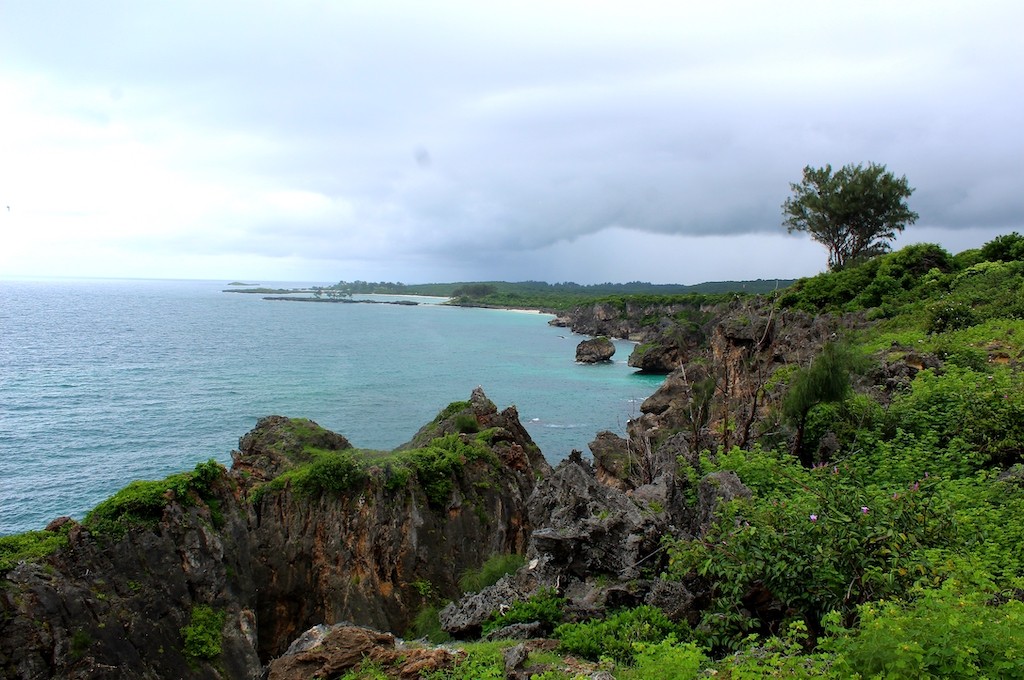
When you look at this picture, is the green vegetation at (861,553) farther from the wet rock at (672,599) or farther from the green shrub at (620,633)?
the wet rock at (672,599)

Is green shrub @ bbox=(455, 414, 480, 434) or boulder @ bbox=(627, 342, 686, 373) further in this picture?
boulder @ bbox=(627, 342, 686, 373)

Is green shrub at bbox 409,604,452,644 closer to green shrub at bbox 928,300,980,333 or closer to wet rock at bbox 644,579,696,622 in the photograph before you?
wet rock at bbox 644,579,696,622

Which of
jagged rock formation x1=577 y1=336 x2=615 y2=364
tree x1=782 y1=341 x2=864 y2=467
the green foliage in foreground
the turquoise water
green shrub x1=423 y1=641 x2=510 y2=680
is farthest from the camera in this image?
jagged rock formation x1=577 y1=336 x2=615 y2=364

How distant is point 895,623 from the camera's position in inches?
218

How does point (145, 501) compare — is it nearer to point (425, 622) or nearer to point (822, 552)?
point (425, 622)

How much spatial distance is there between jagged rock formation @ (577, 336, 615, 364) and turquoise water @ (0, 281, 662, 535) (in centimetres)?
259

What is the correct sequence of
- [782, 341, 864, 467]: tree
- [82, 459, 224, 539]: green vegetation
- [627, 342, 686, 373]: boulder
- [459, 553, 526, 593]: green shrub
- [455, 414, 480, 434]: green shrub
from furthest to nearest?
[627, 342, 686, 373]: boulder < [455, 414, 480, 434]: green shrub < [459, 553, 526, 593]: green shrub < [782, 341, 864, 467]: tree < [82, 459, 224, 539]: green vegetation

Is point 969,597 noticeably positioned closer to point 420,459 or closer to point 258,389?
point 420,459

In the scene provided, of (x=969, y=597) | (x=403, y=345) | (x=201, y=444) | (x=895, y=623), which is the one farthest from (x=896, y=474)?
(x=403, y=345)

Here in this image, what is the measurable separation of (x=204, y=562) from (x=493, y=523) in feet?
36.2

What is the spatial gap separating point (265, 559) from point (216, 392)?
173 ft

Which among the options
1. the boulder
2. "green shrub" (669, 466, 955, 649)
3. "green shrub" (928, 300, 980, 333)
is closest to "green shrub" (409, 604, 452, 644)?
"green shrub" (669, 466, 955, 649)

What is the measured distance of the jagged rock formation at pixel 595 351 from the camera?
102562mm

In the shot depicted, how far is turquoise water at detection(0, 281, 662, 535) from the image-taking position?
42000mm
